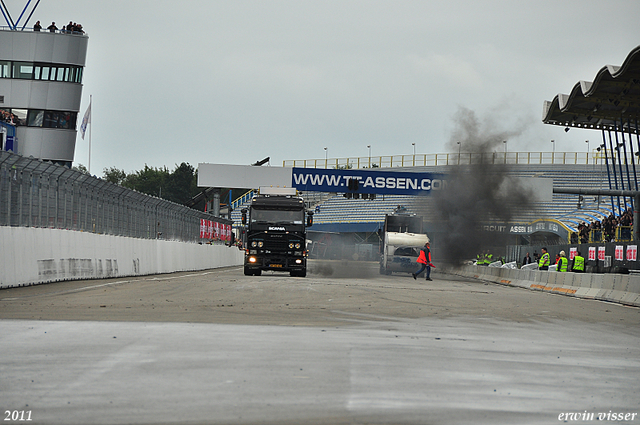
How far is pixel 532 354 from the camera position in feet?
26.2

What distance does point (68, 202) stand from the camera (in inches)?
824

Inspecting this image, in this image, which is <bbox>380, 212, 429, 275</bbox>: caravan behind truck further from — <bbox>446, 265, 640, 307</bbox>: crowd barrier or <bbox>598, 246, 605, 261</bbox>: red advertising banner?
<bbox>598, 246, 605, 261</bbox>: red advertising banner

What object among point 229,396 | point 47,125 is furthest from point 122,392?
point 47,125

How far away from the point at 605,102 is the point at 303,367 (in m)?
35.9

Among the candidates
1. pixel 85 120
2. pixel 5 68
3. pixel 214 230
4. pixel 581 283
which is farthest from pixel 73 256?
pixel 5 68

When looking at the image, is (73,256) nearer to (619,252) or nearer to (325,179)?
(619,252)

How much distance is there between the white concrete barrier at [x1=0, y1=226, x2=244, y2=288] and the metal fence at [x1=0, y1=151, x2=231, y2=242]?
38 cm

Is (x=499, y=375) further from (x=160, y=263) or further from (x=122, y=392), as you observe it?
(x=160, y=263)

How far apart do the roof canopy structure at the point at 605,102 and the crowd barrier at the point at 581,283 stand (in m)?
9.74

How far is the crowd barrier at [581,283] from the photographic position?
66.3 ft

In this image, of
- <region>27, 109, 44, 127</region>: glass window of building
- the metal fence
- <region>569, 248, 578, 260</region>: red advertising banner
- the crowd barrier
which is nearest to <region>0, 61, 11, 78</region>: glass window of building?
<region>27, 109, 44, 127</region>: glass window of building

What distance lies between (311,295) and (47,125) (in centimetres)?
4823

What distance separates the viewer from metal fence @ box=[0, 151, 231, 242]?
1741 centimetres

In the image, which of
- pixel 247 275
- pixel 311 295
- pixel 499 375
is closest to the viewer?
pixel 499 375
